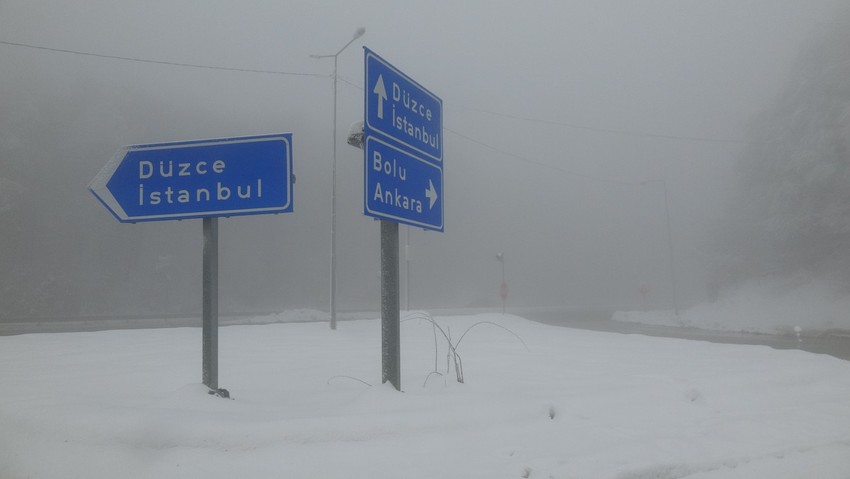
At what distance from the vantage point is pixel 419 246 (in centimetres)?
6662

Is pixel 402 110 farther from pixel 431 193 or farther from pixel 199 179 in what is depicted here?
pixel 199 179

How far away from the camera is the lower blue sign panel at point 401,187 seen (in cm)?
438

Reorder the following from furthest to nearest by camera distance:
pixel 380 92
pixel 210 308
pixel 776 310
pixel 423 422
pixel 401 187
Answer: pixel 776 310
pixel 401 187
pixel 380 92
pixel 210 308
pixel 423 422

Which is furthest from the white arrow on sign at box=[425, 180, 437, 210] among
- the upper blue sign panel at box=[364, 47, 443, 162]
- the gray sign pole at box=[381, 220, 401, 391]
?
the gray sign pole at box=[381, 220, 401, 391]

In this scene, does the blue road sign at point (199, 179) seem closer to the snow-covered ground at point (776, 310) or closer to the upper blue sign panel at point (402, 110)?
the upper blue sign panel at point (402, 110)

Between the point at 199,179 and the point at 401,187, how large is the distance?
1.72 metres

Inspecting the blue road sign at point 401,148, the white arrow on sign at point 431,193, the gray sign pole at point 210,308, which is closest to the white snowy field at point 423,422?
the gray sign pole at point 210,308

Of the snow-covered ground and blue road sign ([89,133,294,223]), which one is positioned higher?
blue road sign ([89,133,294,223])

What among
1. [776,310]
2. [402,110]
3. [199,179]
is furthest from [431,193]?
[776,310]

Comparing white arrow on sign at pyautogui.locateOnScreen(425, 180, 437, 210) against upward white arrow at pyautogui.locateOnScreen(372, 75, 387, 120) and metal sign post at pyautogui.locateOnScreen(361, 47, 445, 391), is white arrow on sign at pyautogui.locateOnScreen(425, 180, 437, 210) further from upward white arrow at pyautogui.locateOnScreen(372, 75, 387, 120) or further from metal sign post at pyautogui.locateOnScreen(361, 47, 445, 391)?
upward white arrow at pyautogui.locateOnScreen(372, 75, 387, 120)

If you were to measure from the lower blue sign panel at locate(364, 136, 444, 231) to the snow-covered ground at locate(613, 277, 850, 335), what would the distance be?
832 inches

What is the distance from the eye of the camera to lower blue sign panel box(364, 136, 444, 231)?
4.38 m

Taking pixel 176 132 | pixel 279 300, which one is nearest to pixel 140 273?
pixel 279 300

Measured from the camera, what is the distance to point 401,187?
480cm
